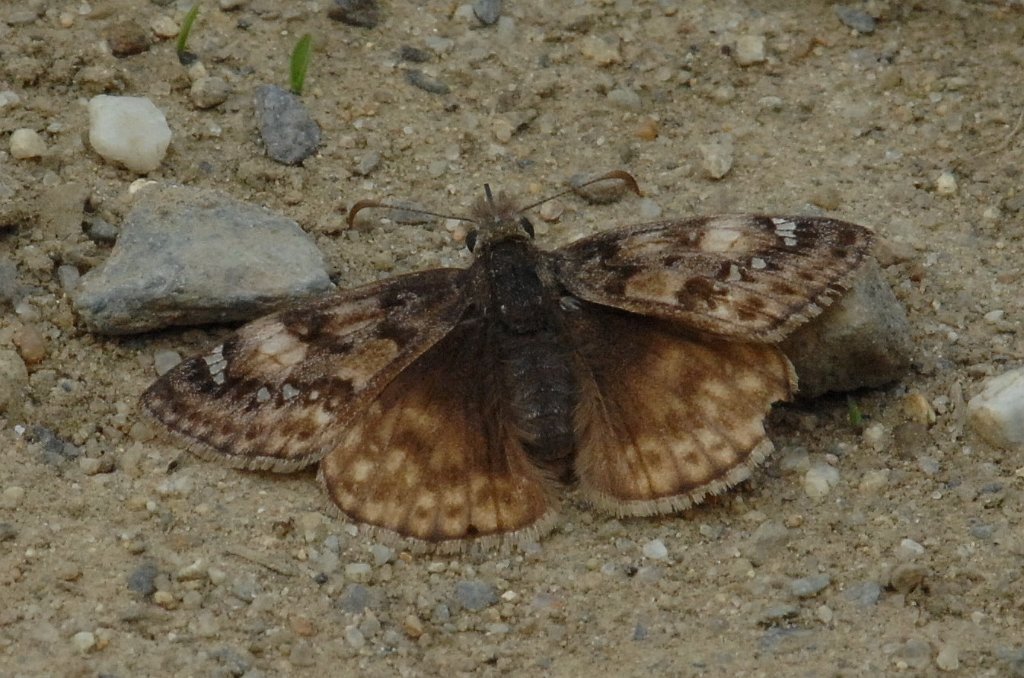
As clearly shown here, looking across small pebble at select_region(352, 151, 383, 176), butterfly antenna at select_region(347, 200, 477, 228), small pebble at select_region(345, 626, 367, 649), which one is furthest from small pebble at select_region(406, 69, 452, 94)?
small pebble at select_region(345, 626, 367, 649)

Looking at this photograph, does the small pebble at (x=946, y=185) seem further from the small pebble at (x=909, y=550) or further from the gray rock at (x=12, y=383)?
the gray rock at (x=12, y=383)

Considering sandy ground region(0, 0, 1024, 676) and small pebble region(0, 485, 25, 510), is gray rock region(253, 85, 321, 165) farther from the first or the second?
small pebble region(0, 485, 25, 510)

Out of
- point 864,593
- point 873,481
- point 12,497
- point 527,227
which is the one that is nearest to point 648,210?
point 527,227

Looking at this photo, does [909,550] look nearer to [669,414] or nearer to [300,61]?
[669,414]

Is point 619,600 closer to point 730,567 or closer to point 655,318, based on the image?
point 730,567

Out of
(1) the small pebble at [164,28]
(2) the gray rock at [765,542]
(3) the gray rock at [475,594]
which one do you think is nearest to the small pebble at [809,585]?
(2) the gray rock at [765,542]
